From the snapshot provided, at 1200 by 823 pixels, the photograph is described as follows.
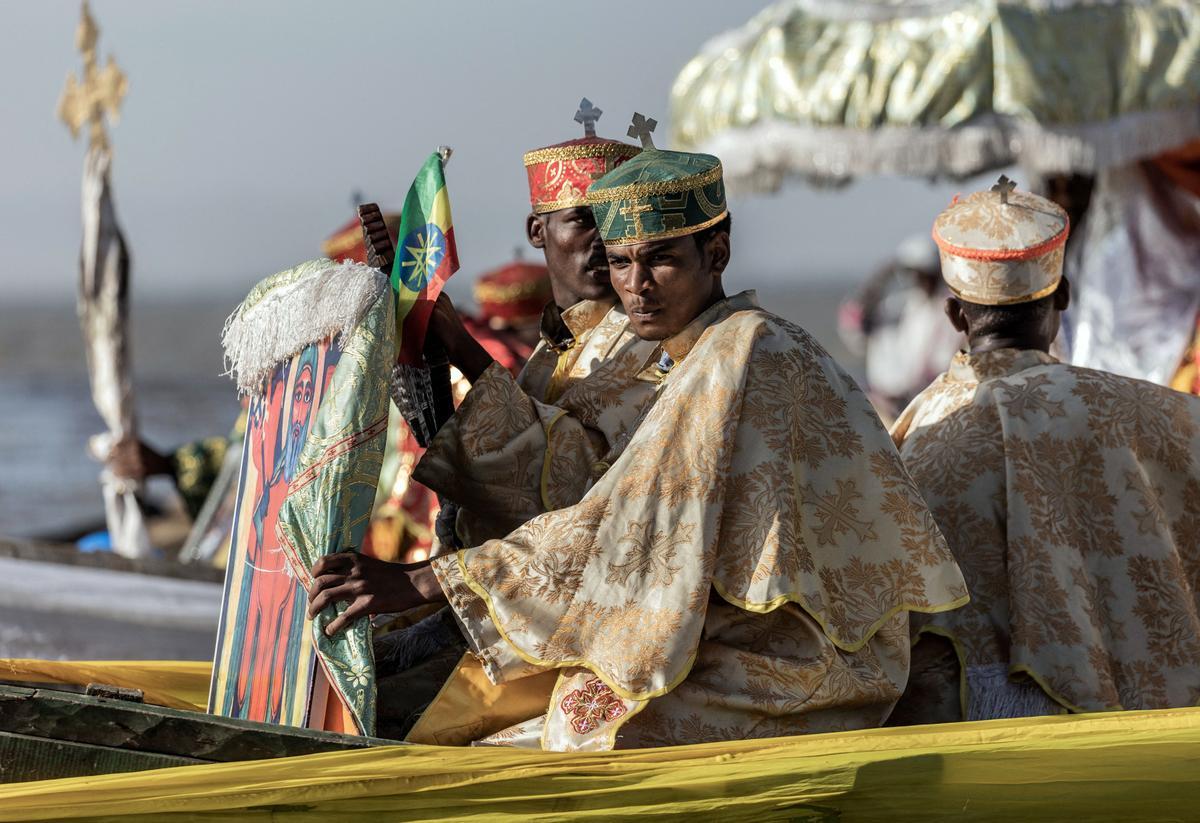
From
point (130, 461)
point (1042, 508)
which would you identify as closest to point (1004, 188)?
point (1042, 508)

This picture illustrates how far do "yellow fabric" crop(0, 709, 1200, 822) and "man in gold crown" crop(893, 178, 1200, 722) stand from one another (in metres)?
0.40

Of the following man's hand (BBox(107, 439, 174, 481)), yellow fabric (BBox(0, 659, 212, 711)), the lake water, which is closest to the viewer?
yellow fabric (BBox(0, 659, 212, 711))

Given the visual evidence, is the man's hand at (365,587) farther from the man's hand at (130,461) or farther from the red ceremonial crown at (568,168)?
the man's hand at (130,461)

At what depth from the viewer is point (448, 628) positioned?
135 inches

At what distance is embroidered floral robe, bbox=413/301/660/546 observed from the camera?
130 inches

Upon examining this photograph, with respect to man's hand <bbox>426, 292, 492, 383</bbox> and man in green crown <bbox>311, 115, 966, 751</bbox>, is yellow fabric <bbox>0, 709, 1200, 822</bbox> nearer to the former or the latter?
man in green crown <bbox>311, 115, 966, 751</bbox>

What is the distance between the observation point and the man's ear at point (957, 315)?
12.0 ft

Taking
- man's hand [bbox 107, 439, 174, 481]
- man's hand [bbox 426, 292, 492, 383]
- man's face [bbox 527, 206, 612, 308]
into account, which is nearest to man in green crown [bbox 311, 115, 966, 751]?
man's hand [bbox 426, 292, 492, 383]

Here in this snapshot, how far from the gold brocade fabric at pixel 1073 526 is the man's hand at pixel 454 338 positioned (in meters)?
0.95

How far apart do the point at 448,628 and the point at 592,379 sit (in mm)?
574

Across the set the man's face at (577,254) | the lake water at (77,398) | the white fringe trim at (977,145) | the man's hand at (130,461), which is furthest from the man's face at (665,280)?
the lake water at (77,398)

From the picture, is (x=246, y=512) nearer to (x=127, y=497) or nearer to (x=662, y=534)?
(x=662, y=534)

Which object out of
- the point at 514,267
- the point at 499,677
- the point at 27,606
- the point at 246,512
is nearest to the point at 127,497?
the point at 27,606

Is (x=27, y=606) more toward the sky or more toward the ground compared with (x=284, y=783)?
more toward the ground
